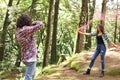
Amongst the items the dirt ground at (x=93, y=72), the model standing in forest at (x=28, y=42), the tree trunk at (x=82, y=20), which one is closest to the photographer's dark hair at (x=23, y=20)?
the model standing in forest at (x=28, y=42)

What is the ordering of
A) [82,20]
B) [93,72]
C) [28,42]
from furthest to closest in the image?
[82,20], [93,72], [28,42]

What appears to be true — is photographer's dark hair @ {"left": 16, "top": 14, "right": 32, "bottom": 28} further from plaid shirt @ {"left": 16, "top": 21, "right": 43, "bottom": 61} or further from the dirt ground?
the dirt ground

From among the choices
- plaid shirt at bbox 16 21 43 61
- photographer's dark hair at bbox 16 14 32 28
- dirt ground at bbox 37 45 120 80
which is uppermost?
photographer's dark hair at bbox 16 14 32 28

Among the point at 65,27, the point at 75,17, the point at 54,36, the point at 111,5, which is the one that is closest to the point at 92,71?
the point at 54,36

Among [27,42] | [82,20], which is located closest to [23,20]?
[27,42]

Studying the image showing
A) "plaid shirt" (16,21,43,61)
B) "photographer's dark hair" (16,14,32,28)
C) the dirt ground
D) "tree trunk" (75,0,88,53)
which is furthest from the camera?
"tree trunk" (75,0,88,53)

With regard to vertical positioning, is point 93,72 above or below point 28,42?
below

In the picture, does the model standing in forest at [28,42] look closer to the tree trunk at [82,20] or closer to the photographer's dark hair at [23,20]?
the photographer's dark hair at [23,20]

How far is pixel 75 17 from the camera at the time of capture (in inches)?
1403

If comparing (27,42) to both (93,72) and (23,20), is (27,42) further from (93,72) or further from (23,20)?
(93,72)

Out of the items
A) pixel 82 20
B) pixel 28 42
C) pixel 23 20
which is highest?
pixel 23 20

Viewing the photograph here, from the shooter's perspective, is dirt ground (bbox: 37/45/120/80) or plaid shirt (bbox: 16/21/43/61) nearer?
plaid shirt (bbox: 16/21/43/61)

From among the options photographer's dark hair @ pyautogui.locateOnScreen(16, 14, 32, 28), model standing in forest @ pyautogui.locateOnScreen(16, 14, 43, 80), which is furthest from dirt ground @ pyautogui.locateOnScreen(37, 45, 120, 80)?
photographer's dark hair @ pyautogui.locateOnScreen(16, 14, 32, 28)

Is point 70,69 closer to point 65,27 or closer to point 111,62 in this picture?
point 111,62
